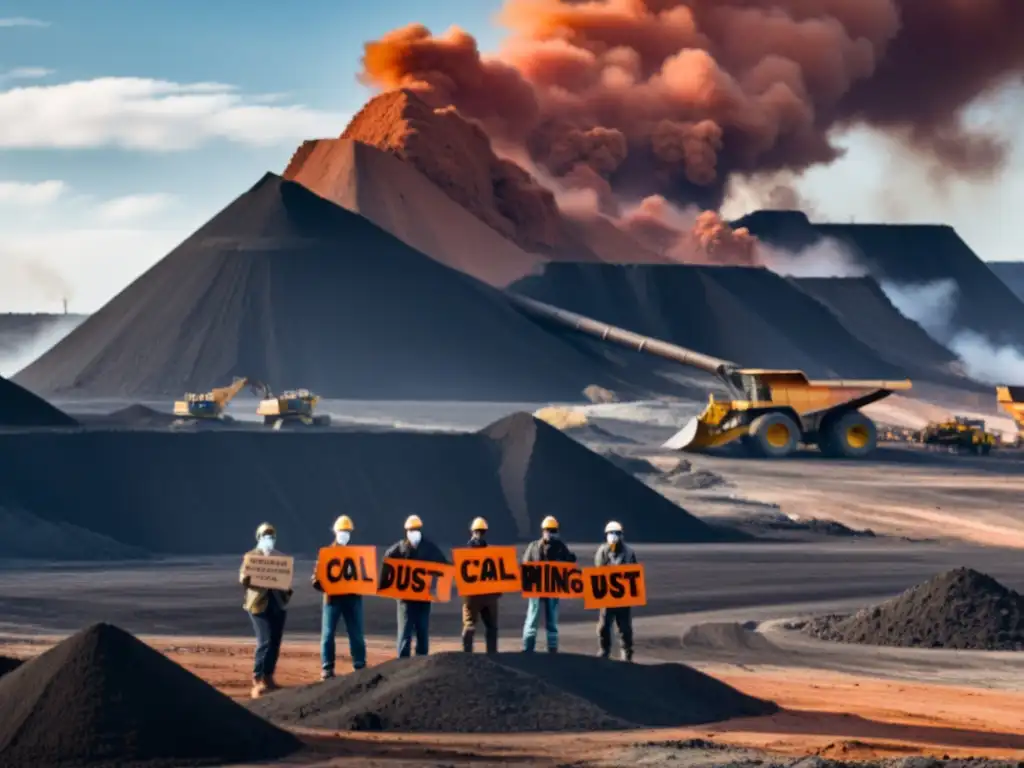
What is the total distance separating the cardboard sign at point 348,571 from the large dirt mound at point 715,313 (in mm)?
84478

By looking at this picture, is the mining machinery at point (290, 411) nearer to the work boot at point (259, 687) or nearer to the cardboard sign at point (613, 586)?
the cardboard sign at point (613, 586)

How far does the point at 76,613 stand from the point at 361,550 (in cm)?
1098

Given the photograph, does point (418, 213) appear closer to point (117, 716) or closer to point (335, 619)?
point (335, 619)

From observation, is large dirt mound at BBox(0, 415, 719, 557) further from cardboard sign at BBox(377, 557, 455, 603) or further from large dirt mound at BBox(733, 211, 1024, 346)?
large dirt mound at BBox(733, 211, 1024, 346)

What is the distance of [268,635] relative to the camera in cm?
1831

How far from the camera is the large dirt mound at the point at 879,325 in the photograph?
12112 centimetres

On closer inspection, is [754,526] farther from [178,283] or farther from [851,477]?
[178,283]

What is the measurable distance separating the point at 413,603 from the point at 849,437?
48.3m

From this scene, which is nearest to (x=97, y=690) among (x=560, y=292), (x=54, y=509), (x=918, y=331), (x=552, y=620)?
(x=552, y=620)

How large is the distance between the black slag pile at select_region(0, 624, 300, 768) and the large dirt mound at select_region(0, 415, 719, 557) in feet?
74.3

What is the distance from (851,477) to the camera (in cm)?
5906

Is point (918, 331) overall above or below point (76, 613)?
above

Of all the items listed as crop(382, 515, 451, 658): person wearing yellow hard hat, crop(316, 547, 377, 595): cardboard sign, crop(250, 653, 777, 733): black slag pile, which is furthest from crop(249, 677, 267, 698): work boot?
crop(382, 515, 451, 658): person wearing yellow hard hat

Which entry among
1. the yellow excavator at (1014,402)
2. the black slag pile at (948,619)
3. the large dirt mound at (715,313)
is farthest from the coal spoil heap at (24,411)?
the large dirt mound at (715,313)
